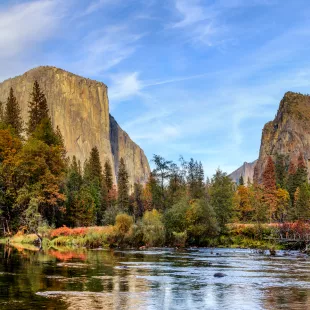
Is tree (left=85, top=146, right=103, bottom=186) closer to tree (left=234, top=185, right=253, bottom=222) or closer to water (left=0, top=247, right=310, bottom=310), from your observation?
tree (left=234, top=185, right=253, bottom=222)

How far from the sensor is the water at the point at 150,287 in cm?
1527

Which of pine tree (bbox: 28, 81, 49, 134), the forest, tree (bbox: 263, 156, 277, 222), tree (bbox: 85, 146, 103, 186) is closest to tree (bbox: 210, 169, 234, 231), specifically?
the forest

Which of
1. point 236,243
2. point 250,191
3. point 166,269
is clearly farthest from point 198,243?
point 250,191

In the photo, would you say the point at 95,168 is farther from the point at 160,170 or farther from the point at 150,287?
the point at 150,287

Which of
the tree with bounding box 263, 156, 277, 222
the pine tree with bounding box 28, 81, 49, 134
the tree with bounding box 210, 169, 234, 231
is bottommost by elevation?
the tree with bounding box 210, 169, 234, 231

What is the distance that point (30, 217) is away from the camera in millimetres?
57000

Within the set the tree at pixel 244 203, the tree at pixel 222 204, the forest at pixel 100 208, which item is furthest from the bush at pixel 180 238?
the tree at pixel 244 203

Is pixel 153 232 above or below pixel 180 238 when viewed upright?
above

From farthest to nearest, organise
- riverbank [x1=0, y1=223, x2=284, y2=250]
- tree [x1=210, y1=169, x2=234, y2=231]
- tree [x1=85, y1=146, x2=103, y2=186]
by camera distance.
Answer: tree [x1=85, y1=146, x2=103, y2=186] < tree [x1=210, y1=169, x2=234, y2=231] < riverbank [x1=0, y1=223, x2=284, y2=250]

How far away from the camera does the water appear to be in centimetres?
1527

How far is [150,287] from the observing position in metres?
19.3

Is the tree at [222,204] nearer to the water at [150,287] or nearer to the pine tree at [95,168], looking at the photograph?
the water at [150,287]

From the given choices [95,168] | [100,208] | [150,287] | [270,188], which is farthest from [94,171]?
[150,287]

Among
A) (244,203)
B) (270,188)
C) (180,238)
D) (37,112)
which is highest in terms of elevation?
(37,112)
